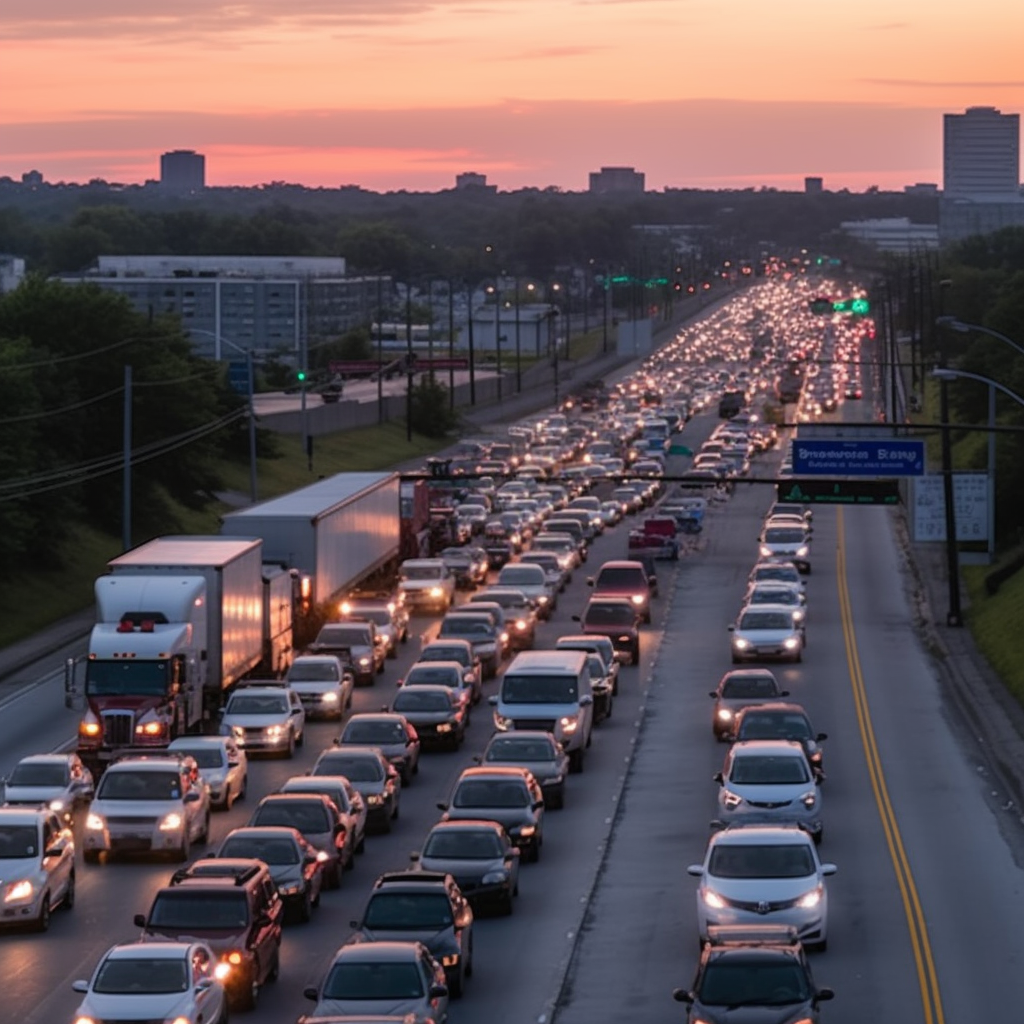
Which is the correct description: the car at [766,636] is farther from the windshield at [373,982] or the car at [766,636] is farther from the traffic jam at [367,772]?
the windshield at [373,982]

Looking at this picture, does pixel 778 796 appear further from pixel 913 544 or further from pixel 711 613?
pixel 913 544

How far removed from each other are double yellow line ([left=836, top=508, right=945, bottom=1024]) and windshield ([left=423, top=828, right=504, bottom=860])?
17.4 feet

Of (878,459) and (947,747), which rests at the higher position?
(878,459)

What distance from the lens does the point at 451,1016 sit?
26.1 meters

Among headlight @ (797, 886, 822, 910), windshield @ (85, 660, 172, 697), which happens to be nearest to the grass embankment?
windshield @ (85, 660, 172, 697)

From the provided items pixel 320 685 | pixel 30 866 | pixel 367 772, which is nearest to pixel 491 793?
pixel 367 772

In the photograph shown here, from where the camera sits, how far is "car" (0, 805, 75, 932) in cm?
3025

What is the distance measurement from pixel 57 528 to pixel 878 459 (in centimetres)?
2400

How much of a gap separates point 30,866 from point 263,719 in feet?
45.0

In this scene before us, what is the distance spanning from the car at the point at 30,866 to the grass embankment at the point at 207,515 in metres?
31.3

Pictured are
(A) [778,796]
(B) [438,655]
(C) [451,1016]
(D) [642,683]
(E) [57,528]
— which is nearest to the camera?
(C) [451,1016]

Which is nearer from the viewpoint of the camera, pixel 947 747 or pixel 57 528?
pixel 947 747

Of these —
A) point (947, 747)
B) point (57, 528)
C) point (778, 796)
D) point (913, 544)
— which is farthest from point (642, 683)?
point (913, 544)

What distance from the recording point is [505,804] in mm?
34656
